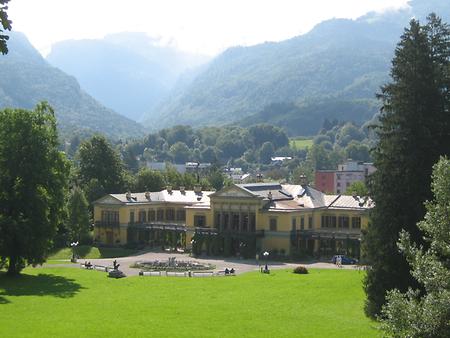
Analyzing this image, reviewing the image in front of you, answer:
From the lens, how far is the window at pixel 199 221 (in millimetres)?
86250

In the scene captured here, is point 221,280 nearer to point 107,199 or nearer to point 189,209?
point 189,209

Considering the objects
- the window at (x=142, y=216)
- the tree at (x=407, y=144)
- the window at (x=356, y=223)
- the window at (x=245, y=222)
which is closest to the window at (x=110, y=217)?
the window at (x=142, y=216)

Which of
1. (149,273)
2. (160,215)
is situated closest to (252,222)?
(160,215)

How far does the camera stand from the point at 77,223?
8806cm

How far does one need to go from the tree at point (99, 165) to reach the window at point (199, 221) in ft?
65.2

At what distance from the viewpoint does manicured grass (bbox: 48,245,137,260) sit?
276 feet

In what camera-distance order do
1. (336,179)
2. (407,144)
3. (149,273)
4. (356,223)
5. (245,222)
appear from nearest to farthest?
(407,144) < (149,273) < (356,223) < (245,222) < (336,179)

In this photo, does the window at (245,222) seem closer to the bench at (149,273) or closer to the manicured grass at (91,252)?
the manicured grass at (91,252)

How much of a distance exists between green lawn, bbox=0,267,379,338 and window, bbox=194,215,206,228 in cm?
2149

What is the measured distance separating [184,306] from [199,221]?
4023 cm

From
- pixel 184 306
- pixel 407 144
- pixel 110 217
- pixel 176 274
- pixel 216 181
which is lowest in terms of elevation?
pixel 184 306

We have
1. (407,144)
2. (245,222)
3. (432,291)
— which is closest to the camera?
(432,291)

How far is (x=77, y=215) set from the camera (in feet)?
289

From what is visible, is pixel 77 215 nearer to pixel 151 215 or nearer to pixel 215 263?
pixel 151 215
